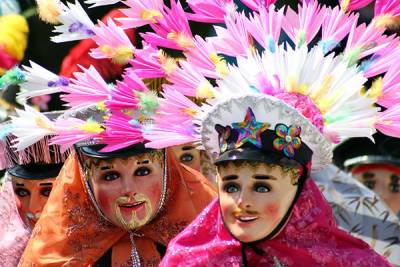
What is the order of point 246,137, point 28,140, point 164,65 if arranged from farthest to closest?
point 28,140
point 164,65
point 246,137

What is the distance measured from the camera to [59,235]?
501 cm

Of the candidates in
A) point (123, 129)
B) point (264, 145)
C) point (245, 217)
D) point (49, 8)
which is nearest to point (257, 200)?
point (245, 217)

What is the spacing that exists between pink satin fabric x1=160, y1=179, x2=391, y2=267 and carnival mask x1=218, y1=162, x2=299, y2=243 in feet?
0.23

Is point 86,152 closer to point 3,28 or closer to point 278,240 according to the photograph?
point 278,240

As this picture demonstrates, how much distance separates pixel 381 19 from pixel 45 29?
538 centimetres

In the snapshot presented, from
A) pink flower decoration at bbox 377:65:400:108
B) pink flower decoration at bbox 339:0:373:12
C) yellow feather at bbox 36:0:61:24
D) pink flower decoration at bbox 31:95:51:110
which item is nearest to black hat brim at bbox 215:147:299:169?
pink flower decoration at bbox 377:65:400:108

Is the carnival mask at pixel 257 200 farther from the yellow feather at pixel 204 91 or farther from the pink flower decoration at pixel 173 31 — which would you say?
the pink flower decoration at pixel 173 31

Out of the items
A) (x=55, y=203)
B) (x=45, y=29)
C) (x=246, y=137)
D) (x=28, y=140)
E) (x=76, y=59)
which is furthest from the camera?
(x=45, y=29)

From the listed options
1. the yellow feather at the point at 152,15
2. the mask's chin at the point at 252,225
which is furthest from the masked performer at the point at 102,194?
the mask's chin at the point at 252,225

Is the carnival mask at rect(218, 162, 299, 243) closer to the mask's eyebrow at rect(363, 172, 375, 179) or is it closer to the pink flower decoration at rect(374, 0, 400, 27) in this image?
the pink flower decoration at rect(374, 0, 400, 27)

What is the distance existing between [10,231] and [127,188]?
1085 millimetres

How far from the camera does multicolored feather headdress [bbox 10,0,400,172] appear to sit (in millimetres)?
4137

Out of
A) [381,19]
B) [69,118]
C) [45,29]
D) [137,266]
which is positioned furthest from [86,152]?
[45,29]

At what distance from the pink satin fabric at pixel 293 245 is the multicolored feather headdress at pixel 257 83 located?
20cm
